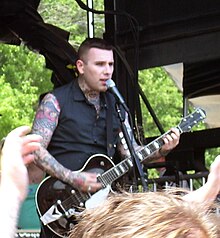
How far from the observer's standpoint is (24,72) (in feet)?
42.3

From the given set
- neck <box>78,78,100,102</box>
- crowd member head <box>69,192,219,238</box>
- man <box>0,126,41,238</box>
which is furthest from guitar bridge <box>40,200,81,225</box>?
crowd member head <box>69,192,219,238</box>

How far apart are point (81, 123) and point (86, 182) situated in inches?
14.9

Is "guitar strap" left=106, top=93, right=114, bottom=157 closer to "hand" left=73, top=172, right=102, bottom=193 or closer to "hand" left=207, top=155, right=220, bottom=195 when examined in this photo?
"hand" left=73, top=172, right=102, bottom=193

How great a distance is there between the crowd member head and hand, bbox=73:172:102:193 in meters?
2.30

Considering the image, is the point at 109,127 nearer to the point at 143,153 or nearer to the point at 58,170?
the point at 143,153

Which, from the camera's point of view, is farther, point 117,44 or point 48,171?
point 117,44

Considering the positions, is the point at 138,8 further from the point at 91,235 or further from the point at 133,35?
the point at 91,235

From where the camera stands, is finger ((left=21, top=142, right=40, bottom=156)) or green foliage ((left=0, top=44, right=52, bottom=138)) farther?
green foliage ((left=0, top=44, right=52, bottom=138))

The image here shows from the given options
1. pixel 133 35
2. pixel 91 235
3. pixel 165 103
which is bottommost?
pixel 165 103

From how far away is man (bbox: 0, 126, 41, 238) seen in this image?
3.94 feet

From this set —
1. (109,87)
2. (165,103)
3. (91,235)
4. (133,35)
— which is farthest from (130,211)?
(165,103)

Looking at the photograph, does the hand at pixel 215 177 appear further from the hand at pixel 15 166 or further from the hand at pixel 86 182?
the hand at pixel 86 182

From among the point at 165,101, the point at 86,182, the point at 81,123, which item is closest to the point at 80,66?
the point at 81,123

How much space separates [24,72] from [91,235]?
1188cm
